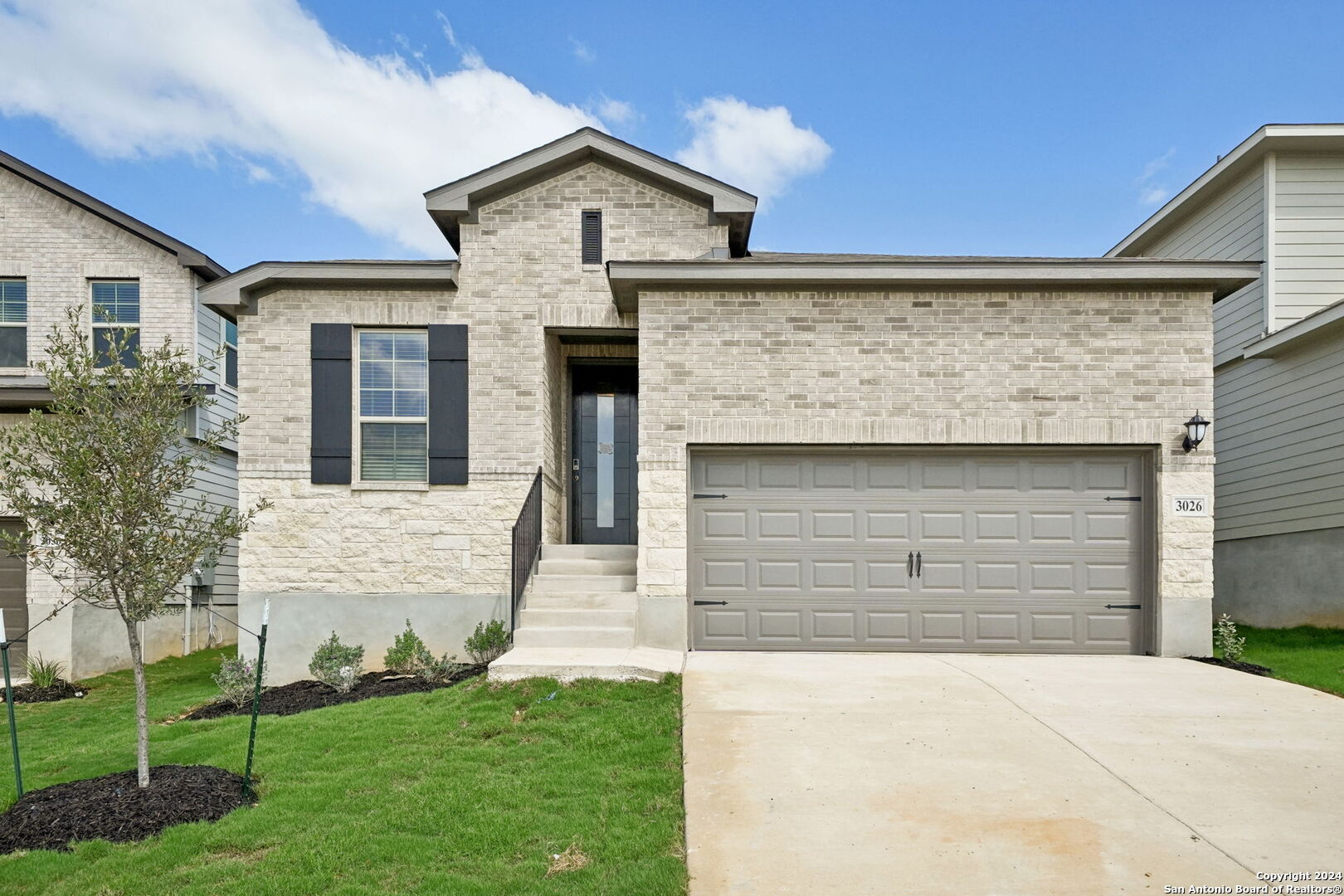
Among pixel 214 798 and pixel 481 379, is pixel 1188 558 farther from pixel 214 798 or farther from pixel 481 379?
pixel 214 798

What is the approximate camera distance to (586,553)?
9.97 m

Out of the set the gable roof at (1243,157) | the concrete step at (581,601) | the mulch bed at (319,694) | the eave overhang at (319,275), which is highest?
the gable roof at (1243,157)

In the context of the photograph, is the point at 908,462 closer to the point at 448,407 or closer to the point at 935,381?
the point at 935,381

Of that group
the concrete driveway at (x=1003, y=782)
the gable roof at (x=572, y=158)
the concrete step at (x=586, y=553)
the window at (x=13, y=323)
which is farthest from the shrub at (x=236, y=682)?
the window at (x=13, y=323)

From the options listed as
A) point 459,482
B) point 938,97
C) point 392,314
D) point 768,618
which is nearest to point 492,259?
point 392,314

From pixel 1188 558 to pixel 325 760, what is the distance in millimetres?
8219

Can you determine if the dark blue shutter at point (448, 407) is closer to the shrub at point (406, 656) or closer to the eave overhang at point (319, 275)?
the eave overhang at point (319, 275)

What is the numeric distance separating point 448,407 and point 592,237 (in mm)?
2624

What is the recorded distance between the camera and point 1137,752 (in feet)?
18.7

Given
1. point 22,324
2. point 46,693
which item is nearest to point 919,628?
point 46,693

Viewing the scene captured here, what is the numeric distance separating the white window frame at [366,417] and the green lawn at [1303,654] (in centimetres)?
910

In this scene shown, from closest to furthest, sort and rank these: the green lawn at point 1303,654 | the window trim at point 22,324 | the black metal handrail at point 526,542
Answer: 1. the green lawn at point 1303,654
2. the black metal handrail at point 526,542
3. the window trim at point 22,324

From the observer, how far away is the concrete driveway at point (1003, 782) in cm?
409

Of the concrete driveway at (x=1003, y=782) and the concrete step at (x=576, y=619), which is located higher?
the concrete step at (x=576, y=619)
